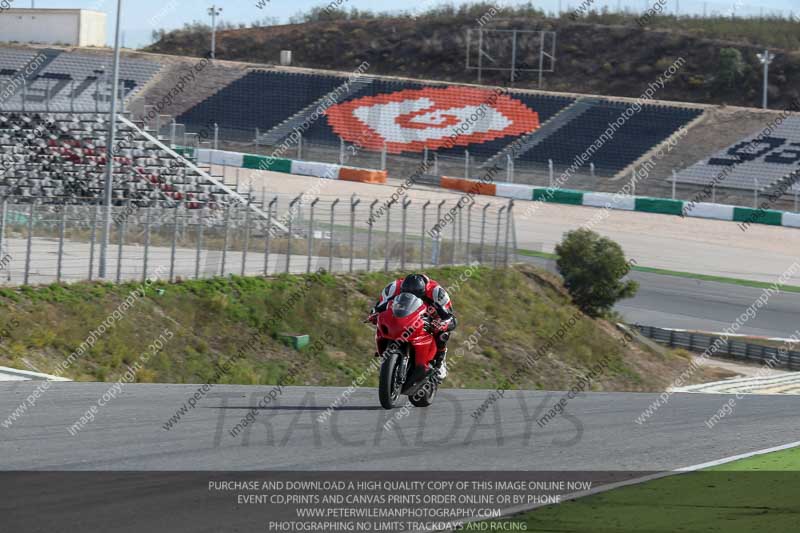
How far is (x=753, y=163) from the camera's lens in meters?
54.8

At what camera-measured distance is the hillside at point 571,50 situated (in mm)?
74625

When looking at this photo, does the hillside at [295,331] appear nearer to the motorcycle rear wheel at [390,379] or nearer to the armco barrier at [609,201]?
the motorcycle rear wheel at [390,379]

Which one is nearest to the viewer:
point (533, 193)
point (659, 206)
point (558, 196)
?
point (659, 206)

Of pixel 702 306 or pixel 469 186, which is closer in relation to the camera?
pixel 702 306

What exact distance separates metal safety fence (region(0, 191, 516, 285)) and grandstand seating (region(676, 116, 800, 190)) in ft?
77.6

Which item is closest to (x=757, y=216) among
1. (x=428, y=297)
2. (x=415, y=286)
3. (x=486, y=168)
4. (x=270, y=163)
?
(x=486, y=168)

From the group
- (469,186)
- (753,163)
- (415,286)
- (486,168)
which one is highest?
(753,163)

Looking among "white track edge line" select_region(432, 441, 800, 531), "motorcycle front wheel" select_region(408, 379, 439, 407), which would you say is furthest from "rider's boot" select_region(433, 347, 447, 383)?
"white track edge line" select_region(432, 441, 800, 531)

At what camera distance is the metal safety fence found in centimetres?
2209

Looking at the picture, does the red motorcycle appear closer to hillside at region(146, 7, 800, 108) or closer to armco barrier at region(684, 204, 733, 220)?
armco barrier at region(684, 204, 733, 220)

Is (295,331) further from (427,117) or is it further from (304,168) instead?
(427,117)

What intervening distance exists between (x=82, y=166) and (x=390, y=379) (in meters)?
24.6

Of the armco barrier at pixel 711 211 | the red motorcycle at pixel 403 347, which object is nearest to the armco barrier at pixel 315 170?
the armco barrier at pixel 711 211

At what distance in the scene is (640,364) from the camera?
100 ft
